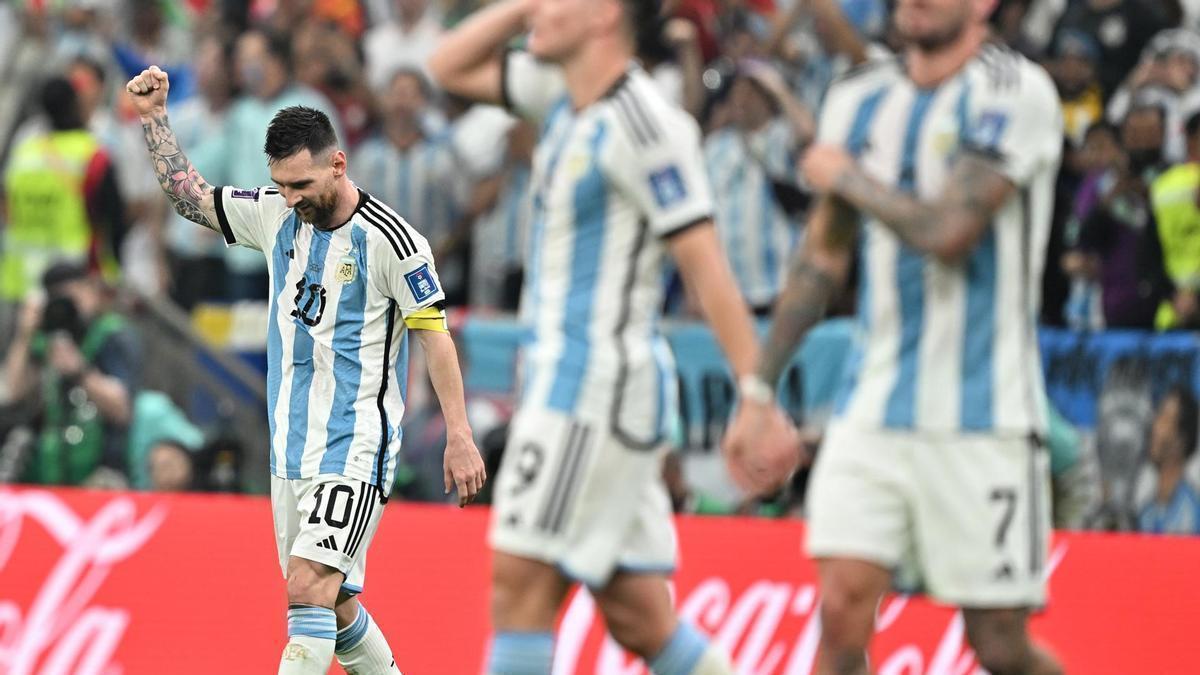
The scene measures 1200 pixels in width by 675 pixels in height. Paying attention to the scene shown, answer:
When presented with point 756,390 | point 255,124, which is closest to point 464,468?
point 756,390

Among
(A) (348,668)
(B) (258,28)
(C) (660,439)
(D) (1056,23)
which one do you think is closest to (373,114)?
(B) (258,28)

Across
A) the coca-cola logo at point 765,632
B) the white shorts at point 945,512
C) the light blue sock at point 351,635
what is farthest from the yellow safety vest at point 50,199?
the white shorts at point 945,512

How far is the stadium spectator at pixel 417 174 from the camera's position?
43.3ft

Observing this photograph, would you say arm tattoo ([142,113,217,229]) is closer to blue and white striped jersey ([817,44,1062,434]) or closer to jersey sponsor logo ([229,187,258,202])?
jersey sponsor logo ([229,187,258,202])

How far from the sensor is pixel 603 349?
585cm

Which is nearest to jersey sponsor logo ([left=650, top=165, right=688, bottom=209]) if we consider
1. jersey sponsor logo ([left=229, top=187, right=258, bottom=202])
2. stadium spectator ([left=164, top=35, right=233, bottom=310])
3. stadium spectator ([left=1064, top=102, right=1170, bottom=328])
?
jersey sponsor logo ([left=229, top=187, right=258, bottom=202])

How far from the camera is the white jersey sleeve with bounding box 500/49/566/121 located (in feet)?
20.5

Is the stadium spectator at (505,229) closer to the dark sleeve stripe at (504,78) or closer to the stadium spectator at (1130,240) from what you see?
the stadium spectator at (1130,240)

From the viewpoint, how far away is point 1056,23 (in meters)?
12.4

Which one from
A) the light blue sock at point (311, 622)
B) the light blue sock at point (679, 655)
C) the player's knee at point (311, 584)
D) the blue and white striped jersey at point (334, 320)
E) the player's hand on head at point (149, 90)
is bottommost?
the light blue sock at point (311, 622)

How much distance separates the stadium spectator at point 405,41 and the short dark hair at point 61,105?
197 centimetres

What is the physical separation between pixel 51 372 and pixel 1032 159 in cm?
802

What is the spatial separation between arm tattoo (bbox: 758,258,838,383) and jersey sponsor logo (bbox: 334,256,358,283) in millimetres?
1765

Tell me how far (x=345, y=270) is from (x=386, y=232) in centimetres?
19
